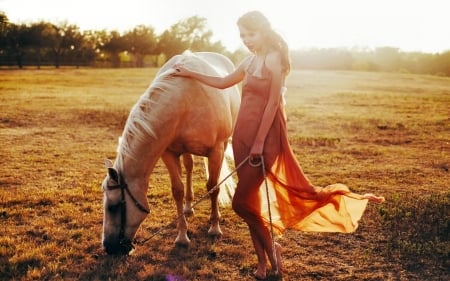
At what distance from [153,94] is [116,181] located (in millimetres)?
908

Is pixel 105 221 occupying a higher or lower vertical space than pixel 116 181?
lower

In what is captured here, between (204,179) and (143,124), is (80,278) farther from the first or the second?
(204,179)

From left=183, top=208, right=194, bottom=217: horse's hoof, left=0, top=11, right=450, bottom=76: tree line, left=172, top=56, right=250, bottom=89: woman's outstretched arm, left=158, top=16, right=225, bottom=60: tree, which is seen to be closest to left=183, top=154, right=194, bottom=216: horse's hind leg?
left=183, top=208, right=194, bottom=217: horse's hoof

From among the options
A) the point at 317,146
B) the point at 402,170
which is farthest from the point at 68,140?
the point at 402,170

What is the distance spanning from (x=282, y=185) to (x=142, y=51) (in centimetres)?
6739

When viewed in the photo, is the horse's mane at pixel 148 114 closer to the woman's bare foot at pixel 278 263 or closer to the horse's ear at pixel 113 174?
the horse's ear at pixel 113 174

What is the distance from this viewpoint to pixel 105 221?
3.83 m

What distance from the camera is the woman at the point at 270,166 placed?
3.39 meters

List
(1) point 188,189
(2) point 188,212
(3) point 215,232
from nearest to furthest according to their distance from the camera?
(3) point 215,232, (2) point 188,212, (1) point 188,189

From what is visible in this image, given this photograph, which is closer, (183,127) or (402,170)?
(183,127)

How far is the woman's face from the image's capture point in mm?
3365

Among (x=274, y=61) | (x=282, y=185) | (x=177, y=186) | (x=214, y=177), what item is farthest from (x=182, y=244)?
(x=274, y=61)

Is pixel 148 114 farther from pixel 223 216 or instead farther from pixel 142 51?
pixel 142 51

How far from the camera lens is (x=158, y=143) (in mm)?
4004
